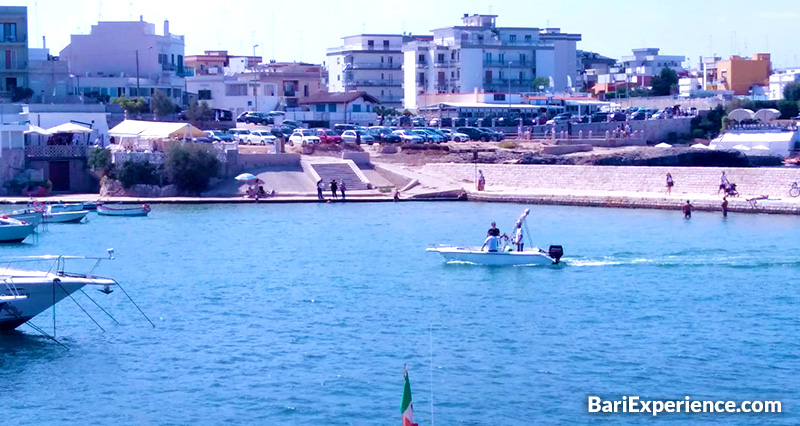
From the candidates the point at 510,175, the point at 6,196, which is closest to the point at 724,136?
the point at 510,175

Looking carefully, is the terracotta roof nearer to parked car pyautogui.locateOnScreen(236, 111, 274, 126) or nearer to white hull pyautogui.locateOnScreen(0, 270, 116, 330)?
parked car pyautogui.locateOnScreen(236, 111, 274, 126)

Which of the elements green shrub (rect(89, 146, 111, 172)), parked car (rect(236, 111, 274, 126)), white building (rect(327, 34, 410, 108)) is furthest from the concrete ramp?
white building (rect(327, 34, 410, 108))

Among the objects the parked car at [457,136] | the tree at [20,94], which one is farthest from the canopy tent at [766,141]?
the tree at [20,94]

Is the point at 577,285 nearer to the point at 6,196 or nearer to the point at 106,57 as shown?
the point at 6,196

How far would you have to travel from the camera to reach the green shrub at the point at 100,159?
187 ft

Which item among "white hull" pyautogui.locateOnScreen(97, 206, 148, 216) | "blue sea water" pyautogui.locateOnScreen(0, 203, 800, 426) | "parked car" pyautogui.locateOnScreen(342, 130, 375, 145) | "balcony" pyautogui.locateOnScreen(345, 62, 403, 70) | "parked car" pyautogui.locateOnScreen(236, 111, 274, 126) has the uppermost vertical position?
"balcony" pyautogui.locateOnScreen(345, 62, 403, 70)

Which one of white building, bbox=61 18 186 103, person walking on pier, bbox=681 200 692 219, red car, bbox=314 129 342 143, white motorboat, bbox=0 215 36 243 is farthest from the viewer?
white building, bbox=61 18 186 103

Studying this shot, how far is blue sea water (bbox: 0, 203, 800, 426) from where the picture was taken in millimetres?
19047

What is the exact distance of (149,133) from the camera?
58.2 m

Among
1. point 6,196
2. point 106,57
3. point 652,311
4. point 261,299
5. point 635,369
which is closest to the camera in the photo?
point 635,369

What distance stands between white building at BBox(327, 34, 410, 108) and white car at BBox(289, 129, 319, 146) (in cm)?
3570

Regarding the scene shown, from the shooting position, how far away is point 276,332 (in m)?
24.3

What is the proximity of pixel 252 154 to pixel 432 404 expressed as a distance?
131 ft

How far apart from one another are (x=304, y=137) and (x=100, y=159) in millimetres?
12802
